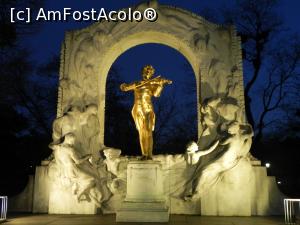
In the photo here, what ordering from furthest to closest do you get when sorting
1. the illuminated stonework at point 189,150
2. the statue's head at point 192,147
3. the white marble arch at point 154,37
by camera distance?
the white marble arch at point 154,37, the illuminated stonework at point 189,150, the statue's head at point 192,147

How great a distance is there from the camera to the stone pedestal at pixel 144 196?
8.20 meters

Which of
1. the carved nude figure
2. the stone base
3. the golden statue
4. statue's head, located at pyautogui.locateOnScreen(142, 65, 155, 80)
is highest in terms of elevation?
statue's head, located at pyautogui.locateOnScreen(142, 65, 155, 80)

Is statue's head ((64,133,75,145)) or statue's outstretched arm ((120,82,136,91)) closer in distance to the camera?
statue's outstretched arm ((120,82,136,91))

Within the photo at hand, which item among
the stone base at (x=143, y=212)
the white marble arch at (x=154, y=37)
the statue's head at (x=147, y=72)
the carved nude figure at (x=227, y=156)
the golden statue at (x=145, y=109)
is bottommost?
the stone base at (x=143, y=212)

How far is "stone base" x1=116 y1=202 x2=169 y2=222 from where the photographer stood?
8.18 meters

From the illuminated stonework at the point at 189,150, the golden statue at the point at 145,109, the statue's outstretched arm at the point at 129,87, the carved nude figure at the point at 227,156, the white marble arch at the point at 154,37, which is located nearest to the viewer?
the golden statue at the point at 145,109

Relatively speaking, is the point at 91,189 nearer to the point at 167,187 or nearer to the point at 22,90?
the point at 167,187

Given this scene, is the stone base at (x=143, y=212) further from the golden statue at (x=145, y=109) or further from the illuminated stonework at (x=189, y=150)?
the illuminated stonework at (x=189, y=150)

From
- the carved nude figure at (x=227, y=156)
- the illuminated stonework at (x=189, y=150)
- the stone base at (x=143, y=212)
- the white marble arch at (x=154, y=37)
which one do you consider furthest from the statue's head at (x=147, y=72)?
the stone base at (x=143, y=212)

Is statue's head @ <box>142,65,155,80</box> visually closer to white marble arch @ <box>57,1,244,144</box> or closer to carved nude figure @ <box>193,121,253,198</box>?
white marble arch @ <box>57,1,244,144</box>

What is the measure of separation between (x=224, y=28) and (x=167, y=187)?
16.6ft

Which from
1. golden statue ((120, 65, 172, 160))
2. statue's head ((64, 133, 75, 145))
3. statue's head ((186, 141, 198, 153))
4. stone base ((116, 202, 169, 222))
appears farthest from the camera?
statue's head ((64, 133, 75, 145))

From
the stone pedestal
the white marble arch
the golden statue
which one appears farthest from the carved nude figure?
the golden statue

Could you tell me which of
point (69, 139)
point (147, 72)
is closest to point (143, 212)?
point (69, 139)
